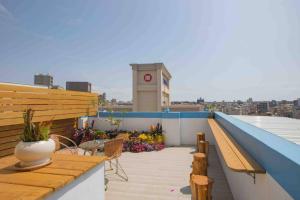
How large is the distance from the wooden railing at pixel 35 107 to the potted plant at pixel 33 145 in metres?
2.23

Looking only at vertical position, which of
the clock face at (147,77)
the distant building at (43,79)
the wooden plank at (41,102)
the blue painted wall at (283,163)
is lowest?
the blue painted wall at (283,163)

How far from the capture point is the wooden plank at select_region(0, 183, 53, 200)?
51.8 inches

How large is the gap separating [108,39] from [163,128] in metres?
6.98

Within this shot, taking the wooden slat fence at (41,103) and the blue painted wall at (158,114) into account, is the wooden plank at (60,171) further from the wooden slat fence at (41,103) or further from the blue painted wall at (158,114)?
the blue painted wall at (158,114)

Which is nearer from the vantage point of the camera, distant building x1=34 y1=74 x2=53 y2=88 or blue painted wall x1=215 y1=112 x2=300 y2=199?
blue painted wall x1=215 y1=112 x2=300 y2=199

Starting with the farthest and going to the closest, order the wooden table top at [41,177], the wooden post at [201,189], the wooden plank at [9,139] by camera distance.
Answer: the wooden plank at [9,139] < the wooden post at [201,189] < the wooden table top at [41,177]

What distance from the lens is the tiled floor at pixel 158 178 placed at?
3670 mm

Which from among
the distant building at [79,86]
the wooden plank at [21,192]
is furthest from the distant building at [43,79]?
the wooden plank at [21,192]

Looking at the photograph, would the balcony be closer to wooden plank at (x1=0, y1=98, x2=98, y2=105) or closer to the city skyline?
wooden plank at (x1=0, y1=98, x2=98, y2=105)

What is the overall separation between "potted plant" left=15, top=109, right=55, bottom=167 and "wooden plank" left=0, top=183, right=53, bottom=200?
31cm

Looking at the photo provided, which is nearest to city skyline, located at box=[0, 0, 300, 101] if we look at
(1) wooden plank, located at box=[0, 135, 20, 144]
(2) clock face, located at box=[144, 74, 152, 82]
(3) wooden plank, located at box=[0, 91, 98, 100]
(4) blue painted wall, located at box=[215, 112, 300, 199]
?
(3) wooden plank, located at box=[0, 91, 98, 100]

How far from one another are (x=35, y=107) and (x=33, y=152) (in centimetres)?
473

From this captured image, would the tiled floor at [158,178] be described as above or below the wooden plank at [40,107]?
below

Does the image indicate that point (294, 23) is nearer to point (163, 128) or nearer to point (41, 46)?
point (163, 128)
